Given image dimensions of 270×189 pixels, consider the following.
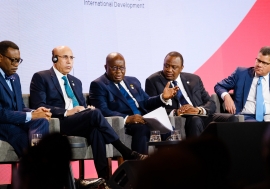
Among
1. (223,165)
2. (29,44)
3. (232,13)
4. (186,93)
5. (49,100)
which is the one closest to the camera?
(223,165)

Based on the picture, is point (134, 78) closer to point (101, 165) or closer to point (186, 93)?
point (186, 93)

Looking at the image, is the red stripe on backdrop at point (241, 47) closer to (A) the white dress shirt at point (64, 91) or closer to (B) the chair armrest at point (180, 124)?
(B) the chair armrest at point (180, 124)

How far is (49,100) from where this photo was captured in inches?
226

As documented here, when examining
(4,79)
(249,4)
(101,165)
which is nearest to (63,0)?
(4,79)

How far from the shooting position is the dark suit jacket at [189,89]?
6410 millimetres

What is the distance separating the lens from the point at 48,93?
571 centimetres

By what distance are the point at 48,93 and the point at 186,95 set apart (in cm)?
180

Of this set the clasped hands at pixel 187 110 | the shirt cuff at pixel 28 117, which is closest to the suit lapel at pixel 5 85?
the shirt cuff at pixel 28 117

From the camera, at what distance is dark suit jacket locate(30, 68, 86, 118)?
5.54 meters

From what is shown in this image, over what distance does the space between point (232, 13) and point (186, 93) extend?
168 centimetres

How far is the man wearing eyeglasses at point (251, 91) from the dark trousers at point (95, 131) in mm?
1911

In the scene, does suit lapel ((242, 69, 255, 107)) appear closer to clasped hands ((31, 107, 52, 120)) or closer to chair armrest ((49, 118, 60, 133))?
chair armrest ((49, 118, 60, 133))

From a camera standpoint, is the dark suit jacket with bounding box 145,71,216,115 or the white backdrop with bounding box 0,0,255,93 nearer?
the white backdrop with bounding box 0,0,255,93

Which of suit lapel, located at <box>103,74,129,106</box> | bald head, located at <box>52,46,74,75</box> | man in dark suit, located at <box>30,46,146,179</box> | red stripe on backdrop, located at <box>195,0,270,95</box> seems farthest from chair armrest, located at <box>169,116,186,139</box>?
red stripe on backdrop, located at <box>195,0,270,95</box>
